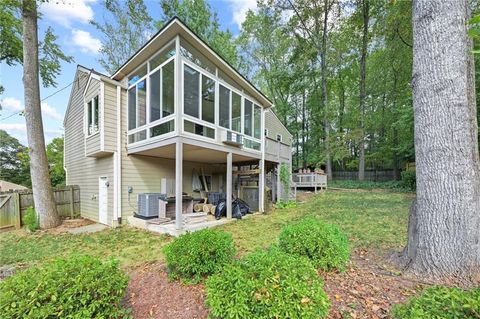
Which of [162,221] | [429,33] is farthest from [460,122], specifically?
[162,221]

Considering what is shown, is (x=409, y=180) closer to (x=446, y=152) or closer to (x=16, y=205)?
(x=446, y=152)

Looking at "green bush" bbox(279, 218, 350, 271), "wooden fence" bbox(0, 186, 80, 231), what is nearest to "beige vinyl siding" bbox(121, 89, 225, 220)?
"wooden fence" bbox(0, 186, 80, 231)

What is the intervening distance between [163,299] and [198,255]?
59cm

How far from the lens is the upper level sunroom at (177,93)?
6.08 m

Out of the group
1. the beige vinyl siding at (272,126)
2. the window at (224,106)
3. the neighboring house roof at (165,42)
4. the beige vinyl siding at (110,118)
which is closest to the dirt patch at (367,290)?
the window at (224,106)

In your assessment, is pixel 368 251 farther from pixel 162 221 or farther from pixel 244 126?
pixel 244 126

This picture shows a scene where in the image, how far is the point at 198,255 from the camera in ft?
9.30

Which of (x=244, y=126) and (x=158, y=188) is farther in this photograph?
(x=244, y=126)

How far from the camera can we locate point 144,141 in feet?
22.7

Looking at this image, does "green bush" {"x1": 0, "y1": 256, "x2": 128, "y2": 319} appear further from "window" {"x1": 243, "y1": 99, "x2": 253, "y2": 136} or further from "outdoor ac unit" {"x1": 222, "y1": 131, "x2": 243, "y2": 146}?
"window" {"x1": 243, "y1": 99, "x2": 253, "y2": 136}

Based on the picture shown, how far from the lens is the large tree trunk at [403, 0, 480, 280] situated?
2574 mm

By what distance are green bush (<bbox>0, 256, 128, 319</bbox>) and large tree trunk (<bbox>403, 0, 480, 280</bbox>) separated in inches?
137

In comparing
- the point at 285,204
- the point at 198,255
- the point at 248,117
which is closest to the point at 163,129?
the point at 248,117

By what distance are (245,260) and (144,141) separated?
5.69 metres
